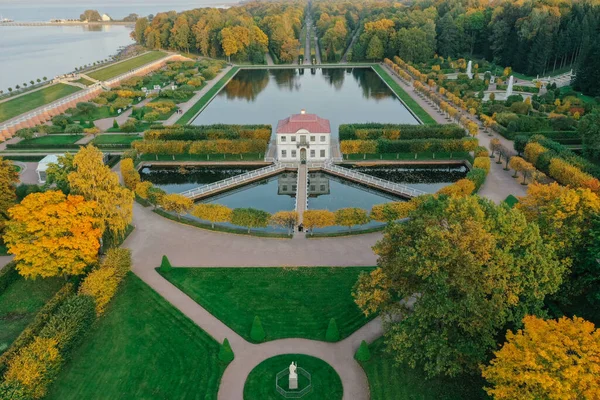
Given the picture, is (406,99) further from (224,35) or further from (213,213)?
(224,35)

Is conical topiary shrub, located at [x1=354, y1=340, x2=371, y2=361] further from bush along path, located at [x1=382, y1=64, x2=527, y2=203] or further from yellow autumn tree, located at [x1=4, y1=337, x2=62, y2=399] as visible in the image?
bush along path, located at [x1=382, y1=64, x2=527, y2=203]

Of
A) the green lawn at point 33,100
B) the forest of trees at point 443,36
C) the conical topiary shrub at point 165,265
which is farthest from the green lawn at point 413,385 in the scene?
the forest of trees at point 443,36

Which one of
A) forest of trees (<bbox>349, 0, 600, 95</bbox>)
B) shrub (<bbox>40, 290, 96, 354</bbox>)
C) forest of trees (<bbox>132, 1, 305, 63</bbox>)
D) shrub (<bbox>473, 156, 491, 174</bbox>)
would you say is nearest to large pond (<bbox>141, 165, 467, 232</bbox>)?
shrub (<bbox>473, 156, 491, 174</bbox>)

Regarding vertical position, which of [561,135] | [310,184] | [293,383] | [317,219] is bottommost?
[293,383]

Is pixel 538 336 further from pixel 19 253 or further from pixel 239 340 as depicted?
pixel 19 253

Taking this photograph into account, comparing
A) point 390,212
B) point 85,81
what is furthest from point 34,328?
point 85,81

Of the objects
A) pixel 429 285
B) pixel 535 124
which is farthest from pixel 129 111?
pixel 429 285

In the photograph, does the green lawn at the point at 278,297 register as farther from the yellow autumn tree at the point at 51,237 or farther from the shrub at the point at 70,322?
the shrub at the point at 70,322
